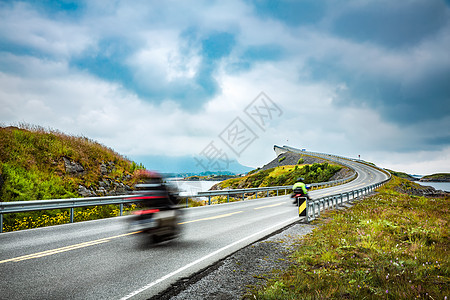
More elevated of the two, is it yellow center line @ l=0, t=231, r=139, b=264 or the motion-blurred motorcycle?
the motion-blurred motorcycle

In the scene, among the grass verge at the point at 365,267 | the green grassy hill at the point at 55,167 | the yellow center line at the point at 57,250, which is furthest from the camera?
the green grassy hill at the point at 55,167

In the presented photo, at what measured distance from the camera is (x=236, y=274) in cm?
507

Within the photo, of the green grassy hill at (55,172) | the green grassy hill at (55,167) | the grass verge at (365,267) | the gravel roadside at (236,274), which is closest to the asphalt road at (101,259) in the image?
the gravel roadside at (236,274)

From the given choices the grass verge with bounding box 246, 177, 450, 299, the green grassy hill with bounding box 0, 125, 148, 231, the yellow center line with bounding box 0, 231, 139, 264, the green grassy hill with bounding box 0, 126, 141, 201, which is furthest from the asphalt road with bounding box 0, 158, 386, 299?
the green grassy hill with bounding box 0, 126, 141, 201

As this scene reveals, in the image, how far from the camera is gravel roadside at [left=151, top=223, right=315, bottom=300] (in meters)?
4.18

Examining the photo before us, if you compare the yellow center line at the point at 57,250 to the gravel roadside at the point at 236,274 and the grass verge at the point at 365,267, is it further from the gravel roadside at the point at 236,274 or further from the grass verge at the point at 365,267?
the grass verge at the point at 365,267

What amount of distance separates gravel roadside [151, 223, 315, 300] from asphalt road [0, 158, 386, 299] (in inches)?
11.6

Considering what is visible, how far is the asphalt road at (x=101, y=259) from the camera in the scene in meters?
4.27

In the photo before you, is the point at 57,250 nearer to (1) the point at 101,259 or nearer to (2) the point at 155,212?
(1) the point at 101,259

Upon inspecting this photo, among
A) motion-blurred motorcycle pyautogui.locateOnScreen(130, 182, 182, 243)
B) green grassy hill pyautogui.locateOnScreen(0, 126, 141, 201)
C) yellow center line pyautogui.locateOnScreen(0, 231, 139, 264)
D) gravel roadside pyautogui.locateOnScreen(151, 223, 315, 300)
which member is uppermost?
green grassy hill pyautogui.locateOnScreen(0, 126, 141, 201)

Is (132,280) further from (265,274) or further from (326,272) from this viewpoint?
(326,272)

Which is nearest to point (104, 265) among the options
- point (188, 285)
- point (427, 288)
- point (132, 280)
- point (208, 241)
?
point (132, 280)

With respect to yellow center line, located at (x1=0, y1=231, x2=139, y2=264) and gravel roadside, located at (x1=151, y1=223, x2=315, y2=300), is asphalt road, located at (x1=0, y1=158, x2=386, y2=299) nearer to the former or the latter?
yellow center line, located at (x1=0, y1=231, x2=139, y2=264)

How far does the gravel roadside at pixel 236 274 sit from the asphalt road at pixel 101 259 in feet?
0.97
